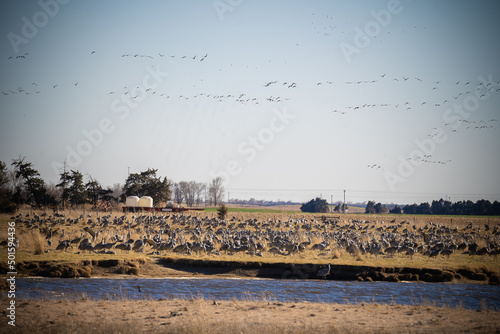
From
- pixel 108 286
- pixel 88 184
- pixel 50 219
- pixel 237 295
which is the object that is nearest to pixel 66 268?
pixel 108 286

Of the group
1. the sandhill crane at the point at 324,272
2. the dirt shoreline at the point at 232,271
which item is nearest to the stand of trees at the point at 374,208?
the dirt shoreline at the point at 232,271

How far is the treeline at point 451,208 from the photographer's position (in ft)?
393

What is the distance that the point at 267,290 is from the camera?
69.9ft

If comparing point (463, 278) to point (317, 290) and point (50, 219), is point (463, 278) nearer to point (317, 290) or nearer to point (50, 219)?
point (317, 290)

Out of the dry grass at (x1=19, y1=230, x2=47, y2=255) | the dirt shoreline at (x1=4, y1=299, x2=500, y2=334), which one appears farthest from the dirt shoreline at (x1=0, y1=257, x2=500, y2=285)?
the dirt shoreline at (x1=4, y1=299, x2=500, y2=334)

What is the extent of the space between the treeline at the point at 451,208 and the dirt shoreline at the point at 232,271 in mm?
107269

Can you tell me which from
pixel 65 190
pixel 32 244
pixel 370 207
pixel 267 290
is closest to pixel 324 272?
pixel 267 290

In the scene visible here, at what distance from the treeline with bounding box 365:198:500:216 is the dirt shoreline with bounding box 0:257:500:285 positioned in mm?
107269

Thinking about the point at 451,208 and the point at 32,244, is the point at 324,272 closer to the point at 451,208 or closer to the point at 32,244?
the point at 32,244

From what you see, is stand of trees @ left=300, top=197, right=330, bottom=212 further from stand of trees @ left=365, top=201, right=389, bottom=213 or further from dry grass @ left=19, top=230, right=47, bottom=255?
dry grass @ left=19, top=230, right=47, bottom=255

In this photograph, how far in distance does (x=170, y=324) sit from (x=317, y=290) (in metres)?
9.77

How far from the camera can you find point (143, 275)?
24.3 metres

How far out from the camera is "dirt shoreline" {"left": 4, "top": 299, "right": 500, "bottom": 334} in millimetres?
13180

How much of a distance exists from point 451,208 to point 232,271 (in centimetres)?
11857
